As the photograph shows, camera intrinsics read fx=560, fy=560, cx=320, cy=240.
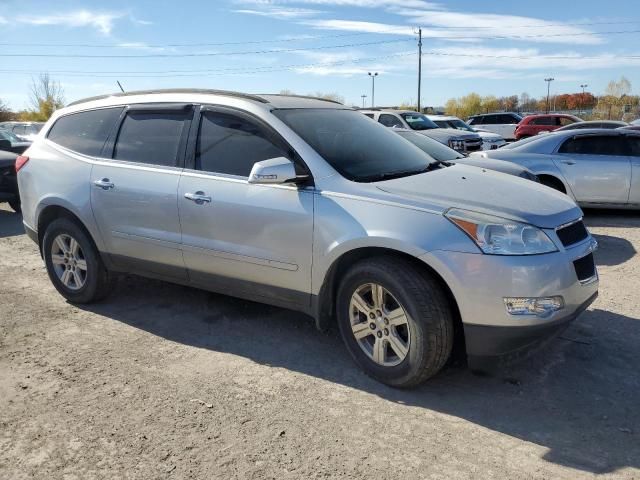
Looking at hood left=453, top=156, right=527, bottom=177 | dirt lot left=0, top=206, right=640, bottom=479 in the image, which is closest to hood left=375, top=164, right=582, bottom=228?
dirt lot left=0, top=206, right=640, bottom=479

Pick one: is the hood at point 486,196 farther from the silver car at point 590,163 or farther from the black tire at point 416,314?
the silver car at point 590,163

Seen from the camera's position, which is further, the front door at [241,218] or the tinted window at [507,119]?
the tinted window at [507,119]

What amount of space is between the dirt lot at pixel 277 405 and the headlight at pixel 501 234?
94cm

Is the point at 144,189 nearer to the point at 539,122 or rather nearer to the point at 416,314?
the point at 416,314

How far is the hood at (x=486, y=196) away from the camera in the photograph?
3336 mm

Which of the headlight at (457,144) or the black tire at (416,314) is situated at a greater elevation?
the headlight at (457,144)

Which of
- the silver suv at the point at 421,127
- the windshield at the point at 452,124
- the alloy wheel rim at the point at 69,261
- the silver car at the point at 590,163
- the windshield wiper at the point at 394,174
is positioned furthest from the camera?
the windshield at the point at 452,124

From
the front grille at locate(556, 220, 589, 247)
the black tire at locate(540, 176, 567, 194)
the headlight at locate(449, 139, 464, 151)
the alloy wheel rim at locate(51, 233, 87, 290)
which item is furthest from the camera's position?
the headlight at locate(449, 139, 464, 151)

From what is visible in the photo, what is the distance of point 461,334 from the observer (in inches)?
140

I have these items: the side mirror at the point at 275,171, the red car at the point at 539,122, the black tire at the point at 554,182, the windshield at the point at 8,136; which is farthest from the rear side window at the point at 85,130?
the red car at the point at 539,122

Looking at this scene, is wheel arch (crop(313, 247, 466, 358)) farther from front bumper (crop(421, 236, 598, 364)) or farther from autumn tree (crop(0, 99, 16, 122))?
autumn tree (crop(0, 99, 16, 122))

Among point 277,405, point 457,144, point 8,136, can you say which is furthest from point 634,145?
point 8,136

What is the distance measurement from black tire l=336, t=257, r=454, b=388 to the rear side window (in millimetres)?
2791

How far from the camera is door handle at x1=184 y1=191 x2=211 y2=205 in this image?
13.5 feet
